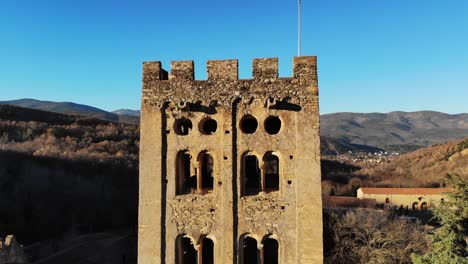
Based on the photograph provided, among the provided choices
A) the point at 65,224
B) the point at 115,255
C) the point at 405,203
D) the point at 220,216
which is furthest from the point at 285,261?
the point at 405,203

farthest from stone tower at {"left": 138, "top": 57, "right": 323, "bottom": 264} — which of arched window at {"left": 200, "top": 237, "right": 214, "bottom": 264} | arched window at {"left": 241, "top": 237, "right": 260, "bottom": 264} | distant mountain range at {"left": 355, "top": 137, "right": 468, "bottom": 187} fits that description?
distant mountain range at {"left": 355, "top": 137, "right": 468, "bottom": 187}

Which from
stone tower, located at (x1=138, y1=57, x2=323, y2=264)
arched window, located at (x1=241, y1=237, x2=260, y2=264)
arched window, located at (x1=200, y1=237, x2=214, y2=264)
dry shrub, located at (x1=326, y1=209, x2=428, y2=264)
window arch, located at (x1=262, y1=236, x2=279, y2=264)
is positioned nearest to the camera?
stone tower, located at (x1=138, y1=57, x2=323, y2=264)

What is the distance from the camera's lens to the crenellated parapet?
1244cm

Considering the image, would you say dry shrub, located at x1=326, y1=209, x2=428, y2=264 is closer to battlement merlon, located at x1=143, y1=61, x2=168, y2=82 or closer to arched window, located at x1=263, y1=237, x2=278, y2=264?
arched window, located at x1=263, y1=237, x2=278, y2=264

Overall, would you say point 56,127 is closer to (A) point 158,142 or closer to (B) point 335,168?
(B) point 335,168

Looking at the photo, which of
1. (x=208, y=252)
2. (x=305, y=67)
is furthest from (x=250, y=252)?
(x=305, y=67)

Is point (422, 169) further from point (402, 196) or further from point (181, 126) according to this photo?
point (181, 126)

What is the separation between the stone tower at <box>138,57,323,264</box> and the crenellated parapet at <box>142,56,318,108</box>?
32 mm

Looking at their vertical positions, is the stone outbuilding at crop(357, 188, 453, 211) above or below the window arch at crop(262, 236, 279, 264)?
below

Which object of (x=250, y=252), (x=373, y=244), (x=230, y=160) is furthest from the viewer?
(x=373, y=244)

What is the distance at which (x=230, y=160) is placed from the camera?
12625 mm

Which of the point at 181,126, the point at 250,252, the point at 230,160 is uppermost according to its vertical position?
the point at 181,126

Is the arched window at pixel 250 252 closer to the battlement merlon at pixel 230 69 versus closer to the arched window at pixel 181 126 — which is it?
the arched window at pixel 181 126

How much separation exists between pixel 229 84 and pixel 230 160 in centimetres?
247
